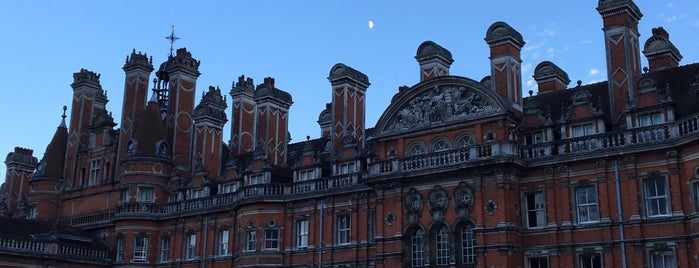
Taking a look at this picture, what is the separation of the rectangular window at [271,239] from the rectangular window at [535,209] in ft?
53.2

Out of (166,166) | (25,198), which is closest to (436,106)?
(166,166)

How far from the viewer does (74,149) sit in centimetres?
6606

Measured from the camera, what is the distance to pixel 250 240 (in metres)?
51.2

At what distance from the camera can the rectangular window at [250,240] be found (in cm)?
5084

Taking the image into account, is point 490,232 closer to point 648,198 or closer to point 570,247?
point 570,247

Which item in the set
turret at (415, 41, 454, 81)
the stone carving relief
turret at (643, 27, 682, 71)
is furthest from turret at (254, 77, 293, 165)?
turret at (643, 27, 682, 71)

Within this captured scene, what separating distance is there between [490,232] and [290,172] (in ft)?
59.6

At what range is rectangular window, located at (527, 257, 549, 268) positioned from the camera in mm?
40906

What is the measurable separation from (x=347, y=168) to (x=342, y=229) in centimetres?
366

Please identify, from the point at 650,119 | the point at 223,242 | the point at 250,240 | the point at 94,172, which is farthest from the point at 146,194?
the point at 650,119

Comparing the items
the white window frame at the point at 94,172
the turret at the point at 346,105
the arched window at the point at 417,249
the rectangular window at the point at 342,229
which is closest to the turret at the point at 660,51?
the arched window at the point at 417,249

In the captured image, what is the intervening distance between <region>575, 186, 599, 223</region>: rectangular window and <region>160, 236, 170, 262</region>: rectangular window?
2927 centimetres

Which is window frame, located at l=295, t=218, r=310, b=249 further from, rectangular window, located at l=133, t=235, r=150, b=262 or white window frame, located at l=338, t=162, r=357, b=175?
rectangular window, located at l=133, t=235, r=150, b=262

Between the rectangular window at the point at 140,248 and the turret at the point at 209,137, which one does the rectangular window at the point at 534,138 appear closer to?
the turret at the point at 209,137
